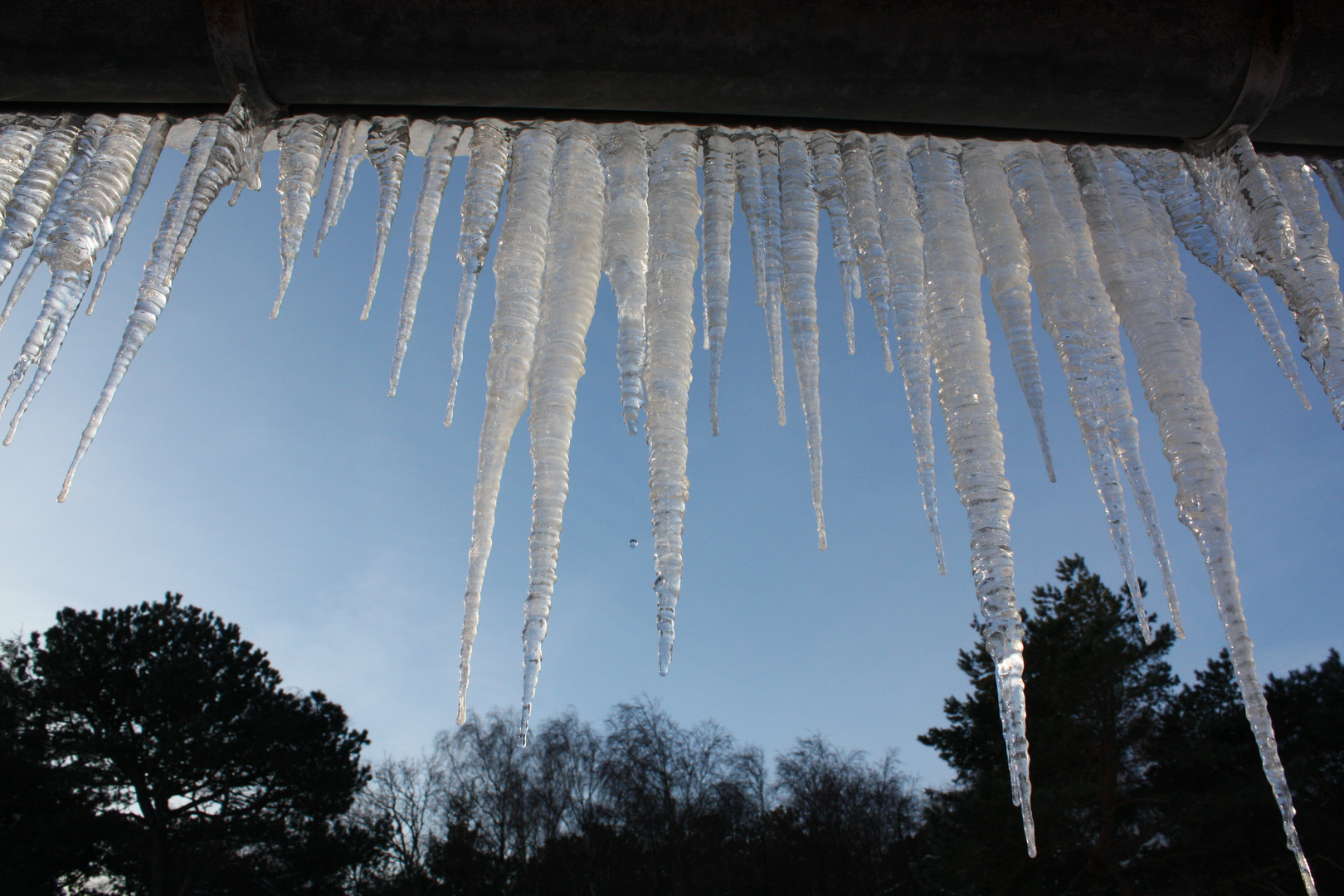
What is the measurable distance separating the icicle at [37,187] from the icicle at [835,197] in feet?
6.32

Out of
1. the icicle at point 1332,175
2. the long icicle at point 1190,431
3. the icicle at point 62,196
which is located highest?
the icicle at point 1332,175

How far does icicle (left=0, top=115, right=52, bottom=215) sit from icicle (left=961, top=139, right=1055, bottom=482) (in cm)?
241

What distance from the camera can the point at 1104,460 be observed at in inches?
75.6

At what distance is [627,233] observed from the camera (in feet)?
7.01

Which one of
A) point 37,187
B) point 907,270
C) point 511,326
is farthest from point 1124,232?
point 37,187

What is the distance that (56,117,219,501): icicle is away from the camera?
1.94 meters

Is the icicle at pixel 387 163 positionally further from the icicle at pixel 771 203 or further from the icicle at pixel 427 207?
the icicle at pixel 771 203

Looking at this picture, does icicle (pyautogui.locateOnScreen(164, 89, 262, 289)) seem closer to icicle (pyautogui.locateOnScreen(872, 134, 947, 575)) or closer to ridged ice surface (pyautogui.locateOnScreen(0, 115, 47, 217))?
ridged ice surface (pyautogui.locateOnScreen(0, 115, 47, 217))

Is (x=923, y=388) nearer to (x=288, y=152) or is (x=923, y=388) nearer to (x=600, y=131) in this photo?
(x=600, y=131)

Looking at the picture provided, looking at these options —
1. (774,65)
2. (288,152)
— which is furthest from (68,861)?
(774,65)

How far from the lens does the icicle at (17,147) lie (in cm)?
203

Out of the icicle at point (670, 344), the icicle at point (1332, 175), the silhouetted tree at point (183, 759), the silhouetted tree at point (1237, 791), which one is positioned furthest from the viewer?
the silhouetted tree at point (183, 759)

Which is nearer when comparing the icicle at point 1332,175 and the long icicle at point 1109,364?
the long icicle at point 1109,364

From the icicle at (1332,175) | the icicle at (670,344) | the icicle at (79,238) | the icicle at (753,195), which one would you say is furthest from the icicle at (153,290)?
the icicle at (1332,175)
